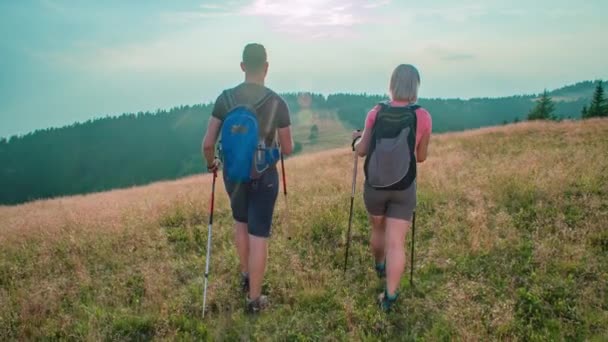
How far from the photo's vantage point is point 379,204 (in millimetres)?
4672

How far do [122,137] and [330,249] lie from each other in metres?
174

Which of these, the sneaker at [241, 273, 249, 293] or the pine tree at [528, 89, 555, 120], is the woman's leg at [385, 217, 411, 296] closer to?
the sneaker at [241, 273, 249, 293]

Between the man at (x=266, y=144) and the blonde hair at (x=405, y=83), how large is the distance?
1233mm

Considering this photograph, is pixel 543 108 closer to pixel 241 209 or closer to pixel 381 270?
pixel 381 270

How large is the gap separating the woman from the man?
1024 millimetres

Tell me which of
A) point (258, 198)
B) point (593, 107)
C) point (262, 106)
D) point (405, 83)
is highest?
point (593, 107)

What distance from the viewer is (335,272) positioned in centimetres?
563

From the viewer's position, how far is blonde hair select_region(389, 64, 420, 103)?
4336 mm

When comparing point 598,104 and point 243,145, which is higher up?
point 598,104

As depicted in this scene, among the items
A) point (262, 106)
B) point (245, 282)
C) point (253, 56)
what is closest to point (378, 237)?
point (245, 282)

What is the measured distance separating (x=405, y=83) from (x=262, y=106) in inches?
62.8

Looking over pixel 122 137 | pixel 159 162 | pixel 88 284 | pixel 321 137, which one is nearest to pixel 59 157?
pixel 122 137

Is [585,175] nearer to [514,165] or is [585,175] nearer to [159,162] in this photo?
[514,165]

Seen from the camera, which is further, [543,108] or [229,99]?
[543,108]
